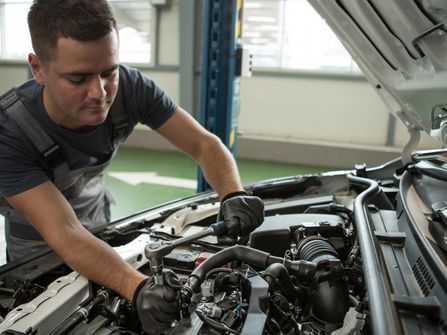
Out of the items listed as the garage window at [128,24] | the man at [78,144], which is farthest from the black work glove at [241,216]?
the garage window at [128,24]

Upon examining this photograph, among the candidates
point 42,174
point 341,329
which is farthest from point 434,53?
point 42,174

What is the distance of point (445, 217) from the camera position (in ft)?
3.66

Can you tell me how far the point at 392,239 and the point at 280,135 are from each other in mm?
5014

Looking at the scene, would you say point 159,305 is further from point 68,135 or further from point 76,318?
point 68,135

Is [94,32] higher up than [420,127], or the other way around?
[94,32]

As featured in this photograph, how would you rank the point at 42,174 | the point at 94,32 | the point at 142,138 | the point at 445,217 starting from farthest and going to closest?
the point at 142,138
the point at 42,174
the point at 94,32
the point at 445,217

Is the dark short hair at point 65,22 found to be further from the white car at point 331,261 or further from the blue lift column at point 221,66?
the blue lift column at point 221,66

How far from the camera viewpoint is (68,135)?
61.6 inches

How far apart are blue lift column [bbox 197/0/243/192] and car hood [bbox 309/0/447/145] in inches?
68.6

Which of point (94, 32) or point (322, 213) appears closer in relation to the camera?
point (94, 32)

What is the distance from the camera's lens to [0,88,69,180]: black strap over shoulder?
1.45 metres

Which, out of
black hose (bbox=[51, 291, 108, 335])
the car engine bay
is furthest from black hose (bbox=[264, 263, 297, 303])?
black hose (bbox=[51, 291, 108, 335])

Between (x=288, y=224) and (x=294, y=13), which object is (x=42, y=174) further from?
(x=294, y=13)

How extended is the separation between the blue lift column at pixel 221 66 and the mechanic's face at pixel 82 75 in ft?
6.59
